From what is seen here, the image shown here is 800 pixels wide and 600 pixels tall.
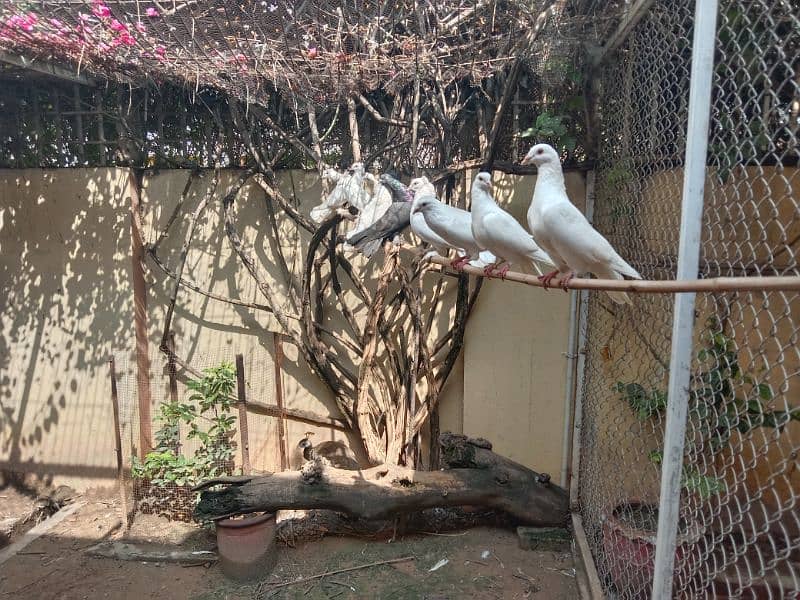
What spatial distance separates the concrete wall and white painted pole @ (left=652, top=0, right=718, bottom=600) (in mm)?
1984

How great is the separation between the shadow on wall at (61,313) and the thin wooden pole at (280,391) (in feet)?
3.52

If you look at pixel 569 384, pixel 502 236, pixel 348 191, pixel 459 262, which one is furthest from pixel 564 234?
pixel 569 384

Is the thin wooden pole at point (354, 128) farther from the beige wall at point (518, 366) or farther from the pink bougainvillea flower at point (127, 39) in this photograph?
the pink bougainvillea flower at point (127, 39)

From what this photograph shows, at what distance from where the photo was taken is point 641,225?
2195mm

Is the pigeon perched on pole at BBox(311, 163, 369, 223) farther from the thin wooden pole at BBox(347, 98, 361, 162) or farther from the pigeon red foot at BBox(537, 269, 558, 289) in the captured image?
the pigeon red foot at BBox(537, 269, 558, 289)

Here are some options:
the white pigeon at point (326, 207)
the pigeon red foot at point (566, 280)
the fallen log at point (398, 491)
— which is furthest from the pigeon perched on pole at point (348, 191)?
the pigeon red foot at point (566, 280)

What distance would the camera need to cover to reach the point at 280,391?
10.8 feet

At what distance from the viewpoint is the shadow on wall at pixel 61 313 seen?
3.48m

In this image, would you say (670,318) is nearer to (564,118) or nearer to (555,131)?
(555,131)

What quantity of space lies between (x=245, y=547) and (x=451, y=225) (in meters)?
1.91

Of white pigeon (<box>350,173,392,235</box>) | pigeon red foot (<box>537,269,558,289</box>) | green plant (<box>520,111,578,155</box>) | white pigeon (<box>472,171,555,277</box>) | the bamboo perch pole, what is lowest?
pigeon red foot (<box>537,269,558,289</box>)

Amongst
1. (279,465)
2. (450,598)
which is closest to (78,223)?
(279,465)

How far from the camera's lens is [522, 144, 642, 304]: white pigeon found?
1.42 metres

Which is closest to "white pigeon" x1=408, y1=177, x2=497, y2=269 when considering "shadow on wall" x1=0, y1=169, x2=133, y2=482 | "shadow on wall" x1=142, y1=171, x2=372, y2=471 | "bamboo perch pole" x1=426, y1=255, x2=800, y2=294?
"bamboo perch pole" x1=426, y1=255, x2=800, y2=294
